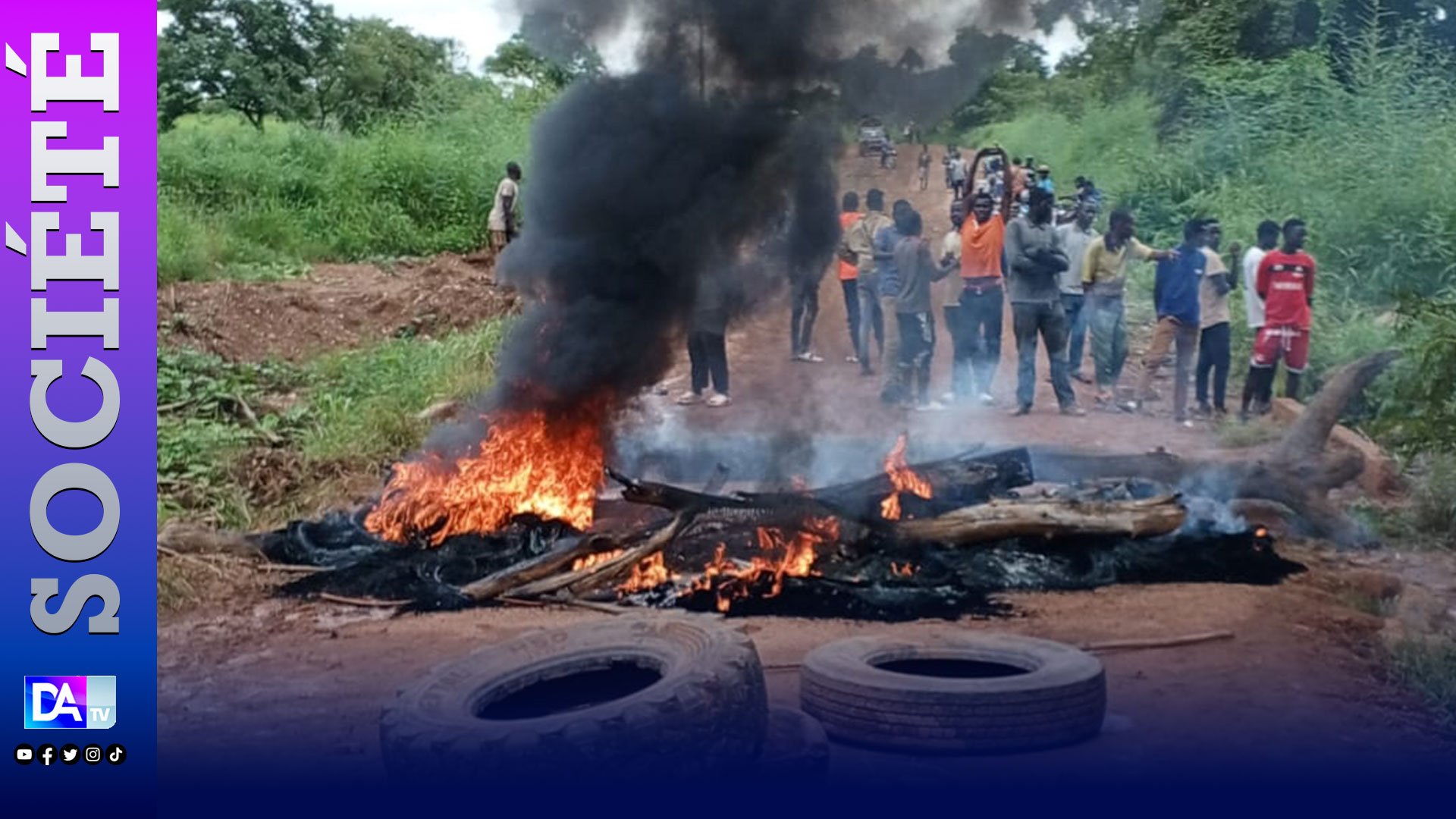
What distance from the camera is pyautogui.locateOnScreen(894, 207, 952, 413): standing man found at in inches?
376

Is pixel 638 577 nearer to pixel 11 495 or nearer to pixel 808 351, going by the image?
pixel 11 495

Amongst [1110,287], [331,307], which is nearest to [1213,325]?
[1110,287]

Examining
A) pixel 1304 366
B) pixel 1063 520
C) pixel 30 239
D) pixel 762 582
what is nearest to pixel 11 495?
pixel 30 239

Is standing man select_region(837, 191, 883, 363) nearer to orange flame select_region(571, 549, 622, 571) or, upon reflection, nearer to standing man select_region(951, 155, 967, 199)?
standing man select_region(951, 155, 967, 199)

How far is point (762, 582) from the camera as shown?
19.6 feet

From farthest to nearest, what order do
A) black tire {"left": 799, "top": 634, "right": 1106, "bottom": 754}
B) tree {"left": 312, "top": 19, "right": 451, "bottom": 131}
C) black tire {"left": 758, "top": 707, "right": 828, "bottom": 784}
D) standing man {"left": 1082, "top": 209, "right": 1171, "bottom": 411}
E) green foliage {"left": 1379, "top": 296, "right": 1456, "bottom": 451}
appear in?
standing man {"left": 1082, "top": 209, "right": 1171, "bottom": 411} → tree {"left": 312, "top": 19, "right": 451, "bottom": 131} → green foliage {"left": 1379, "top": 296, "right": 1456, "bottom": 451} → black tire {"left": 799, "top": 634, "right": 1106, "bottom": 754} → black tire {"left": 758, "top": 707, "right": 828, "bottom": 784}

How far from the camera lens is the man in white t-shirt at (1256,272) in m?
8.27

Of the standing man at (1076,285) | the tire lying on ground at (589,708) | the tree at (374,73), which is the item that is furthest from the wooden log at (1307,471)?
the tree at (374,73)

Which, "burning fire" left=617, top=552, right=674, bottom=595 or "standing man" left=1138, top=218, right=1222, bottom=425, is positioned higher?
"standing man" left=1138, top=218, right=1222, bottom=425

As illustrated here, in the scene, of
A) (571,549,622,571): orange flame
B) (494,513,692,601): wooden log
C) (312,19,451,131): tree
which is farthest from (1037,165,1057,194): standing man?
(571,549,622,571): orange flame

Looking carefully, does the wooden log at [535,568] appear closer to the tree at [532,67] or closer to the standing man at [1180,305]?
the tree at [532,67]

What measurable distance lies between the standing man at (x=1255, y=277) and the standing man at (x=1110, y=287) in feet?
2.92

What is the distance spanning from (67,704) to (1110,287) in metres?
7.23

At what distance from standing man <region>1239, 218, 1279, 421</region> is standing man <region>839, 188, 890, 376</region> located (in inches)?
102
